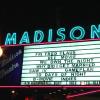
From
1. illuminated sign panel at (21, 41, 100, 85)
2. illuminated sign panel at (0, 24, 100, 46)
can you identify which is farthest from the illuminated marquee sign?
illuminated sign panel at (21, 41, 100, 85)

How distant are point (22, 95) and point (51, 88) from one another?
11.7 ft

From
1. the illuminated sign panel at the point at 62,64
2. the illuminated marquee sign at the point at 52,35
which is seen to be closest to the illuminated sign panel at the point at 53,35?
the illuminated marquee sign at the point at 52,35

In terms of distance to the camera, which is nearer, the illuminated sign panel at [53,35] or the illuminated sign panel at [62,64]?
the illuminated sign panel at [62,64]

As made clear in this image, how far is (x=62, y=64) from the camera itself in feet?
36.0

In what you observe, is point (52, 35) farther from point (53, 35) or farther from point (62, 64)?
point (62, 64)

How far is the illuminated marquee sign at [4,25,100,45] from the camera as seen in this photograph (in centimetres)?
1122

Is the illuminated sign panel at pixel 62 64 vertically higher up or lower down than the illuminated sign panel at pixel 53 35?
lower down

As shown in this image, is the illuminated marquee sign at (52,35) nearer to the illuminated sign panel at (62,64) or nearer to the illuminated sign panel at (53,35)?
the illuminated sign panel at (53,35)

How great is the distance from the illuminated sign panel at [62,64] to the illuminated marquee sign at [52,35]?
404mm

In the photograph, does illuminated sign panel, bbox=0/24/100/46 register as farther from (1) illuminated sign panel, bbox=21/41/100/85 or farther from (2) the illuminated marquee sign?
(1) illuminated sign panel, bbox=21/41/100/85

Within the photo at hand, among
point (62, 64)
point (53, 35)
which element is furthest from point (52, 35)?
point (62, 64)

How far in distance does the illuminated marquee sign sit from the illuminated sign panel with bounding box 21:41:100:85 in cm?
40

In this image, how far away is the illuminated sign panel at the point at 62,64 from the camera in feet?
34.4

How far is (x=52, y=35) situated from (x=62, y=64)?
4.68 ft
